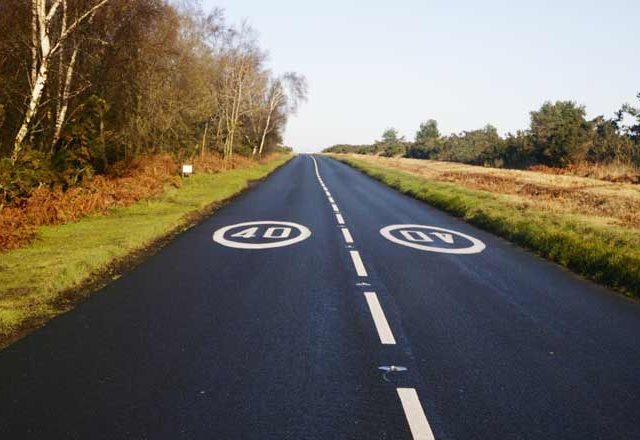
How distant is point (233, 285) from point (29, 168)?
783 centimetres

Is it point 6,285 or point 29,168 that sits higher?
point 29,168

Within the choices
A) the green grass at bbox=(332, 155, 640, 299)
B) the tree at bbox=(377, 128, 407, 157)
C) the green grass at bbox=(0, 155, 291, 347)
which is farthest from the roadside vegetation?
the tree at bbox=(377, 128, 407, 157)

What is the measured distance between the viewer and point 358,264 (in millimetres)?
7660

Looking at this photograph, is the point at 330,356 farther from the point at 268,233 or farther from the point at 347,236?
the point at 268,233

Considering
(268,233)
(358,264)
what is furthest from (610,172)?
(358,264)

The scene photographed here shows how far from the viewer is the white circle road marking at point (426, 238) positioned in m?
9.04

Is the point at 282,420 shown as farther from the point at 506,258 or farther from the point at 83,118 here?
the point at 83,118

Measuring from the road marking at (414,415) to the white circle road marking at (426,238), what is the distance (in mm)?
5568

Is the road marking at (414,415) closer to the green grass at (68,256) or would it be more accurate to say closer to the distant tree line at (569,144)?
the green grass at (68,256)

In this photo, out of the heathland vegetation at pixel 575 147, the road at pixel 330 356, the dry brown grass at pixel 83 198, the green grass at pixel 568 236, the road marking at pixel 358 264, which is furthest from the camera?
the heathland vegetation at pixel 575 147

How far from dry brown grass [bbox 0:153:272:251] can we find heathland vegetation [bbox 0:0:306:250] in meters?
0.03

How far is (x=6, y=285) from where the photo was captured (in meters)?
5.99

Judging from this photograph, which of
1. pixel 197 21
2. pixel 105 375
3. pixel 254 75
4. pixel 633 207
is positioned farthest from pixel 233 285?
pixel 254 75

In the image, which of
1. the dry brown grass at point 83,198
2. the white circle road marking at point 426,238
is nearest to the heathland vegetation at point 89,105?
the dry brown grass at point 83,198
